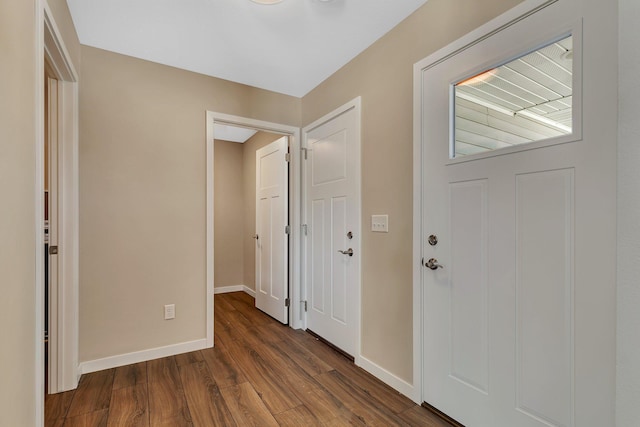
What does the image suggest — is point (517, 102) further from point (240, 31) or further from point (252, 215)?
point (252, 215)

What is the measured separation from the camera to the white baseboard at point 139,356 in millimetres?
2234

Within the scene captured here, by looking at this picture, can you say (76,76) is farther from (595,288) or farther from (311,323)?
(595,288)

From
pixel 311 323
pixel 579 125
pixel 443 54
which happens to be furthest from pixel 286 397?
pixel 443 54

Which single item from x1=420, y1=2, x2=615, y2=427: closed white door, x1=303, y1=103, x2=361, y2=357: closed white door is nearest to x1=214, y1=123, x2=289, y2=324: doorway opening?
x1=303, y1=103, x2=361, y2=357: closed white door

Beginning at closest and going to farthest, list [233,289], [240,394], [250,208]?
[240,394] < [250,208] < [233,289]

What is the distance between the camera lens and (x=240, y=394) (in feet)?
6.41

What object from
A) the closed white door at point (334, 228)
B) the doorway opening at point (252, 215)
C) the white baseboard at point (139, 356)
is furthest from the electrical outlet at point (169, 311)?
the closed white door at point (334, 228)

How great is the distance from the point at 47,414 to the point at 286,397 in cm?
138

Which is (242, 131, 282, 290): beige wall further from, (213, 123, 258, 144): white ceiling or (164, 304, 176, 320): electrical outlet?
(164, 304, 176, 320): electrical outlet

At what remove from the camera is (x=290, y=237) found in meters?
3.17

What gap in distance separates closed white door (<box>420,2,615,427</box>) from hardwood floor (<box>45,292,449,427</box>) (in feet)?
1.38

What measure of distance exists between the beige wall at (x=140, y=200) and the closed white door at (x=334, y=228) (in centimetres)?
98

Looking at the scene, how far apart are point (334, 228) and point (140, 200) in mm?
1619
